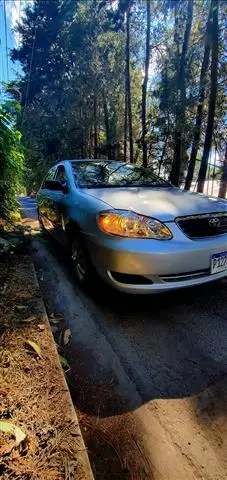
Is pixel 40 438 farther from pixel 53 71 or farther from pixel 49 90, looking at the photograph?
pixel 53 71

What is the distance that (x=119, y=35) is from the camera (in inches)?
699

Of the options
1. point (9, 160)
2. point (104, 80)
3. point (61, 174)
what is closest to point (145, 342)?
point (61, 174)

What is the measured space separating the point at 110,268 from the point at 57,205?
1851 mm

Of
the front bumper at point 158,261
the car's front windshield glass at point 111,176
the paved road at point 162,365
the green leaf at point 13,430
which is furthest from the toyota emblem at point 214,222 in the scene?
the green leaf at point 13,430

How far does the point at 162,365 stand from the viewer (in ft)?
7.48

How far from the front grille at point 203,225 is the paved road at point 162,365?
72cm

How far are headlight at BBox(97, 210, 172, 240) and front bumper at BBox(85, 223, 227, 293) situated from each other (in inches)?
2.0

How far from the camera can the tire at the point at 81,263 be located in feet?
10.6

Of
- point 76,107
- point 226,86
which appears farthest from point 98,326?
point 76,107

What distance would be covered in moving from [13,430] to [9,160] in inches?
155

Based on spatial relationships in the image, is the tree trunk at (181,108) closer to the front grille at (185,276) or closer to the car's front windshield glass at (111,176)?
the car's front windshield glass at (111,176)

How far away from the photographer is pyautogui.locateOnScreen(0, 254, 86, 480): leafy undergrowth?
135 centimetres

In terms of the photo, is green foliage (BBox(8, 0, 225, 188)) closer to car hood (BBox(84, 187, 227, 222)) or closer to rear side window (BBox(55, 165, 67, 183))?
rear side window (BBox(55, 165, 67, 183))

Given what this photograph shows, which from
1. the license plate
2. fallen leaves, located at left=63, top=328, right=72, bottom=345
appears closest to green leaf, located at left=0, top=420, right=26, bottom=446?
fallen leaves, located at left=63, top=328, right=72, bottom=345
